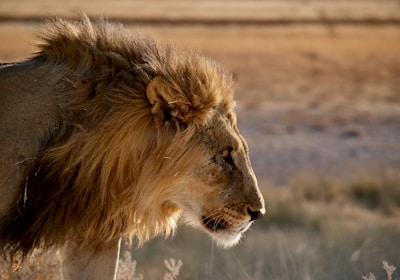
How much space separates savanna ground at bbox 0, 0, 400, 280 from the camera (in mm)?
8664

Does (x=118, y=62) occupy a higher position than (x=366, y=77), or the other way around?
(x=118, y=62)

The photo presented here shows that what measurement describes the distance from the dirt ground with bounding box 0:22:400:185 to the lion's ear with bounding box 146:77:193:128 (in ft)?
2.07

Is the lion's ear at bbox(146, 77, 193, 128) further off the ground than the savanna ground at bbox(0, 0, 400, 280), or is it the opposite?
the lion's ear at bbox(146, 77, 193, 128)

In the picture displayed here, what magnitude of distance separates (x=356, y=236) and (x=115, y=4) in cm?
5449

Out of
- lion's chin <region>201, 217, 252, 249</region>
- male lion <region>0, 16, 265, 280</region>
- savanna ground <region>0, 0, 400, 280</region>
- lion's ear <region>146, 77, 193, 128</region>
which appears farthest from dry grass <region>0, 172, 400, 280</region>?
lion's ear <region>146, 77, 193, 128</region>

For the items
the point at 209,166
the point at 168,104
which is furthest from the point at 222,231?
the point at 168,104

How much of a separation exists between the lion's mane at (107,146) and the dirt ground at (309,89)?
0.54 meters

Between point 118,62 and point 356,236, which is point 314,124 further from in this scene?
point 118,62

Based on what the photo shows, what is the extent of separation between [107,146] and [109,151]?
0.03 metres

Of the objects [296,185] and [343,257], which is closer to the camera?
[343,257]

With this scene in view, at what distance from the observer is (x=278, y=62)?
112ft

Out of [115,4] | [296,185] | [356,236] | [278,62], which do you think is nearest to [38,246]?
[356,236]

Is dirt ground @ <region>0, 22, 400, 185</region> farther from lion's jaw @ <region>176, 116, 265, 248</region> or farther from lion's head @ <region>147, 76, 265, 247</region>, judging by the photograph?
lion's jaw @ <region>176, 116, 265, 248</region>

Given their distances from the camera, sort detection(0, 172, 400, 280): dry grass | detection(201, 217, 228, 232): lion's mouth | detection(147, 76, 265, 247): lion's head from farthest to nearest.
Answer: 1. detection(0, 172, 400, 280): dry grass
2. detection(201, 217, 228, 232): lion's mouth
3. detection(147, 76, 265, 247): lion's head
